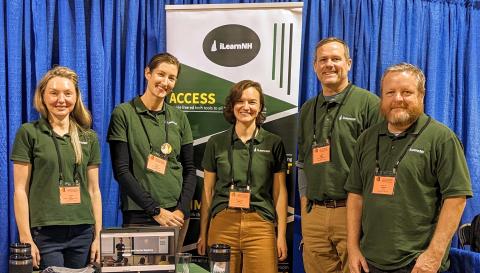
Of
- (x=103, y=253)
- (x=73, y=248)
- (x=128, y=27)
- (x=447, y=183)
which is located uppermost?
(x=128, y=27)

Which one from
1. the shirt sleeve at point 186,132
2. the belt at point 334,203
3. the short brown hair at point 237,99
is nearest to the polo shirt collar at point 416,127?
the belt at point 334,203

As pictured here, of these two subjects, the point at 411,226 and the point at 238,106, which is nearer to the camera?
the point at 411,226

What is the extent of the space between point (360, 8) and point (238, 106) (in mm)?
1336

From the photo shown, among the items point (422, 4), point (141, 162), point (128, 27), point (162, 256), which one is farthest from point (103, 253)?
point (422, 4)

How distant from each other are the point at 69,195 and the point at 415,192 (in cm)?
167

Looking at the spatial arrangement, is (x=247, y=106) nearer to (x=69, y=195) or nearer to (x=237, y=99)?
(x=237, y=99)

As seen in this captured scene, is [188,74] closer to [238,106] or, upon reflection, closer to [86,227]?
[238,106]

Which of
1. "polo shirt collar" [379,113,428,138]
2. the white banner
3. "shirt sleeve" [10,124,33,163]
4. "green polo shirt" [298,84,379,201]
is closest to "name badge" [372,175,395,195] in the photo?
"polo shirt collar" [379,113,428,138]

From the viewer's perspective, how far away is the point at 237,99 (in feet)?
9.82

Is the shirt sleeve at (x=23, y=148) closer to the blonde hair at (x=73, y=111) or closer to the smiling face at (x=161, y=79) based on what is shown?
the blonde hair at (x=73, y=111)

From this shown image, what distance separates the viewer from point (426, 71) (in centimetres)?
378

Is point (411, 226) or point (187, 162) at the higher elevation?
point (187, 162)

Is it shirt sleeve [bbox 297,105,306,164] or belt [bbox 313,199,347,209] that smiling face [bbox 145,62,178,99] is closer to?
shirt sleeve [bbox 297,105,306,164]

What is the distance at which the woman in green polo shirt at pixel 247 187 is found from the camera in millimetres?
2924
